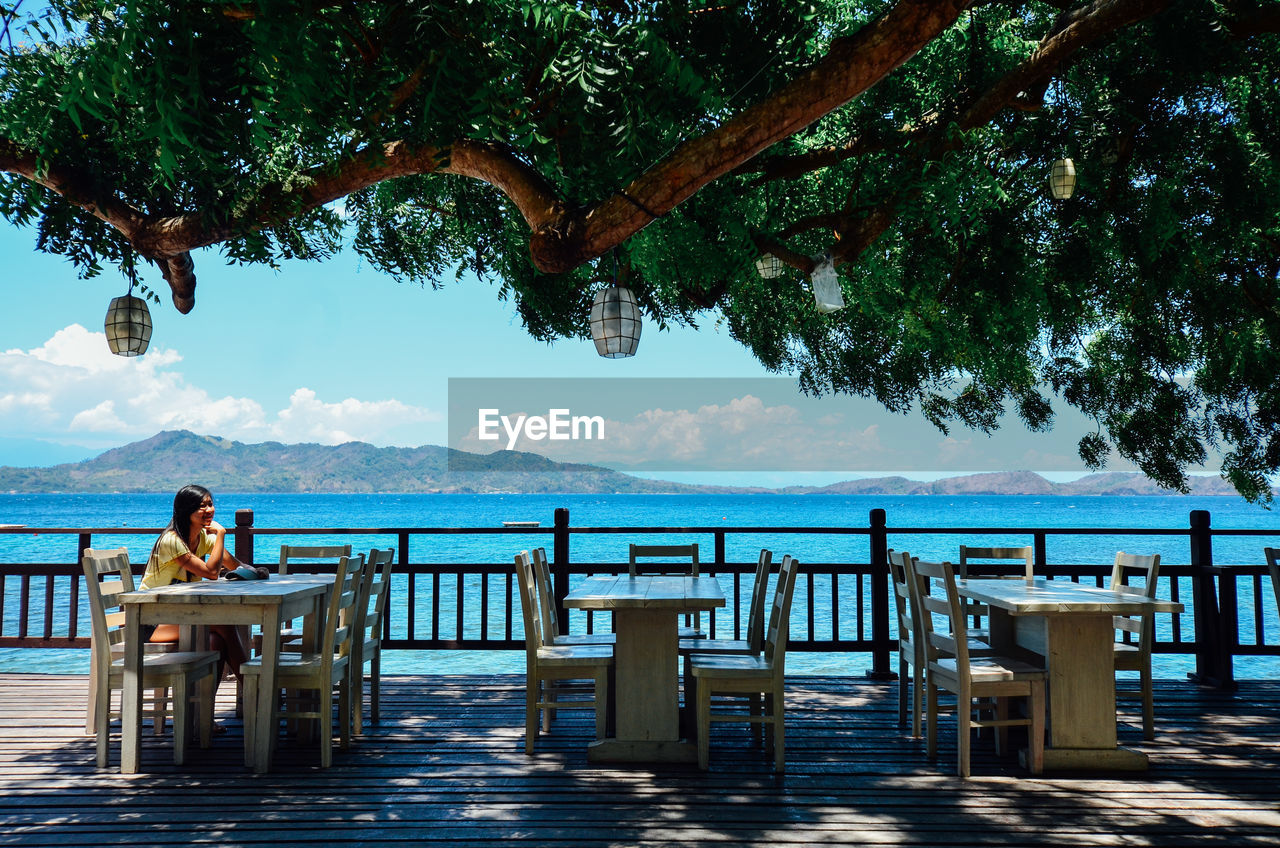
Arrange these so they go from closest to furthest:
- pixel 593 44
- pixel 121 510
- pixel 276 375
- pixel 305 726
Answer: pixel 593 44
pixel 305 726
pixel 121 510
pixel 276 375

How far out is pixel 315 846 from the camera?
3.29 meters

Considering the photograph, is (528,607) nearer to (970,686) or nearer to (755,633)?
(755,633)

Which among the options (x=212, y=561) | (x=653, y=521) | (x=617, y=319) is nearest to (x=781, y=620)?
(x=617, y=319)

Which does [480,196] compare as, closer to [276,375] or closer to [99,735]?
[99,735]

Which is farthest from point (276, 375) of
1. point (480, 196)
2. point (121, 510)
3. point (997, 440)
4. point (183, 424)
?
point (480, 196)

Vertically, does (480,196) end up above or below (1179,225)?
above

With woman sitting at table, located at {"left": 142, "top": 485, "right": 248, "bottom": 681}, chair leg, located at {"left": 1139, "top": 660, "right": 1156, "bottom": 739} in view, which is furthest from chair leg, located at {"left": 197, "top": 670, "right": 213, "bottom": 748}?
chair leg, located at {"left": 1139, "top": 660, "right": 1156, "bottom": 739}

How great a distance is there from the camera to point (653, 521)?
47.5 m

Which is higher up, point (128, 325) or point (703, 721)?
point (128, 325)

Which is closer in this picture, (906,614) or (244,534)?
(906,614)

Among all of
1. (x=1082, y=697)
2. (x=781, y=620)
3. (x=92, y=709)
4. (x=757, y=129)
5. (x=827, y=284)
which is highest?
(x=757, y=129)

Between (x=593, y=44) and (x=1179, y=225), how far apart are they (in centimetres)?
353

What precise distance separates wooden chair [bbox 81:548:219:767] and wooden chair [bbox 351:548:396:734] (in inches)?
27.0

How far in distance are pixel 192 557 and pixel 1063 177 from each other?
4.82m
